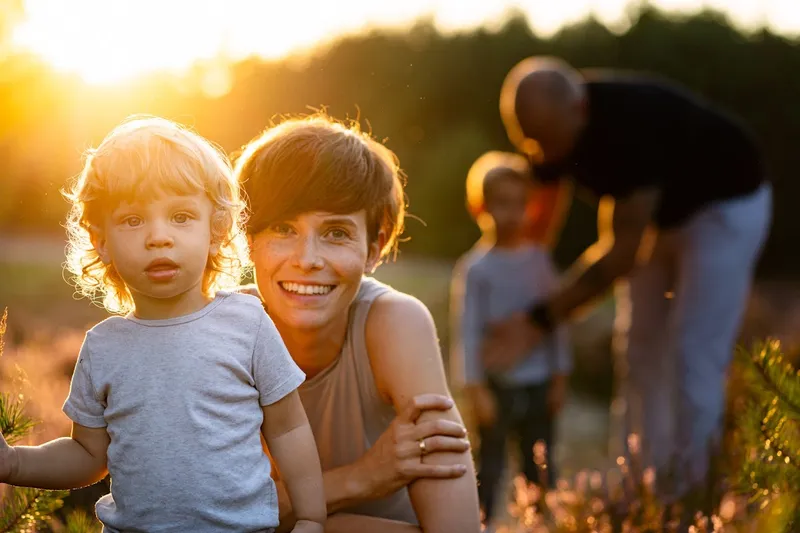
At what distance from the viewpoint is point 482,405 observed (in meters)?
5.16

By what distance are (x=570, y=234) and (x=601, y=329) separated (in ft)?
12.7

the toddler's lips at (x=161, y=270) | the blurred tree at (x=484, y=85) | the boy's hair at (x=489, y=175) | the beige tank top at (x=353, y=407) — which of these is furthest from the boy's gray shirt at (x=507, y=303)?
the blurred tree at (x=484, y=85)

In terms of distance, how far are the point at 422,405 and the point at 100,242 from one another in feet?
2.82

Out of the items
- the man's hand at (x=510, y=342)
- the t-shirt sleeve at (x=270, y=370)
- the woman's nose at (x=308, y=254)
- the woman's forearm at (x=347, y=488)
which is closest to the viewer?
the t-shirt sleeve at (x=270, y=370)

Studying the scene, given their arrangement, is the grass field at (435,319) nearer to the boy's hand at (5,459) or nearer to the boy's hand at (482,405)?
the boy's hand at (482,405)

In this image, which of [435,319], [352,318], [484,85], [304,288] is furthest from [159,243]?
[484,85]

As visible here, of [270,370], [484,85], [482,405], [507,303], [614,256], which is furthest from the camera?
[484,85]

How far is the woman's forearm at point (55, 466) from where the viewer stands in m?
1.60

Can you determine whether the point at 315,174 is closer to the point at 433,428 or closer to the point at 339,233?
the point at 339,233

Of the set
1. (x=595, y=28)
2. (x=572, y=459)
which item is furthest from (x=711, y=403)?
(x=595, y=28)

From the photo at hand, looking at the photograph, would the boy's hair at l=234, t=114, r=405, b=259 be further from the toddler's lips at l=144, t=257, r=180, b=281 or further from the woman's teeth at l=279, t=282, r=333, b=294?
the toddler's lips at l=144, t=257, r=180, b=281

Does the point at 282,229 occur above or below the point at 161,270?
above

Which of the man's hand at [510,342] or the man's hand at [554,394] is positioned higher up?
the man's hand at [510,342]

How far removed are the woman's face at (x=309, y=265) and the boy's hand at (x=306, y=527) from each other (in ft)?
1.73
